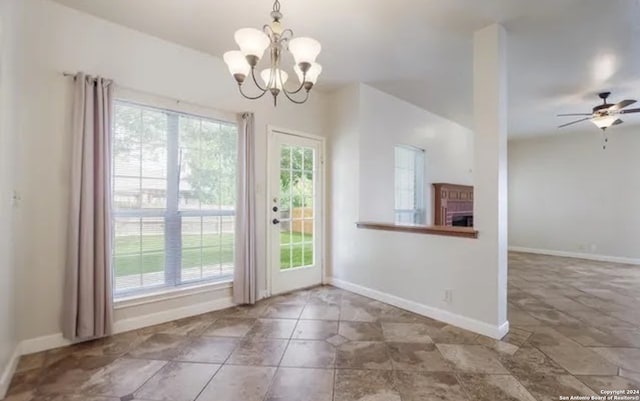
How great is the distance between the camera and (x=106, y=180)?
101 inches

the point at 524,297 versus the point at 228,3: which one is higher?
the point at 228,3

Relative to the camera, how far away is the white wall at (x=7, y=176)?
1852 mm

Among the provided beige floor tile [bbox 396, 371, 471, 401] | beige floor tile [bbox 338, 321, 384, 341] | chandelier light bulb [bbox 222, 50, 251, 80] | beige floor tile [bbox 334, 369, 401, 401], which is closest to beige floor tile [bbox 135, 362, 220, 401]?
beige floor tile [bbox 334, 369, 401, 401]

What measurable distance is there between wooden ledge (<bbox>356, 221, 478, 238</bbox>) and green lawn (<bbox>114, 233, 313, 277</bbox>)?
108cm

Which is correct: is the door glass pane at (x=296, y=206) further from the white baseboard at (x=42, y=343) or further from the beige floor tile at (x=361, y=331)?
the white baseboard at (x=42, y=343)

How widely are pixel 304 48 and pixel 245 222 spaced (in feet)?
6.69

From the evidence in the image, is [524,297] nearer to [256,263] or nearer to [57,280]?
[256,263]

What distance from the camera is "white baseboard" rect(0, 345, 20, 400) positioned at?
1834 mm

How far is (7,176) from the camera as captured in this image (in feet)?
6.50

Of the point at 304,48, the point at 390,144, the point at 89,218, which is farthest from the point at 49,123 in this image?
the point at 390,144

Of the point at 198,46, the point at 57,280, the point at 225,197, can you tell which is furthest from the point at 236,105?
the point at 57,280

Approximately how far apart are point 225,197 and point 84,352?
1.80m

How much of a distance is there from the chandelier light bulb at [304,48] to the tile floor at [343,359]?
2.11 metres

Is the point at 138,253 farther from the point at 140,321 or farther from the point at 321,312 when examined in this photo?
the point at 321,312
